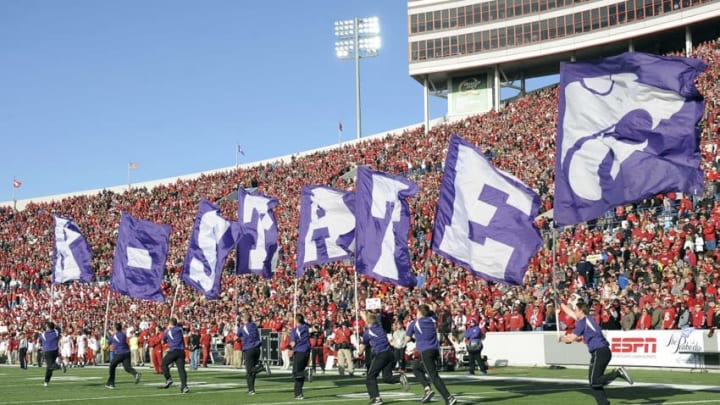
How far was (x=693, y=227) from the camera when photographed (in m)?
30.1

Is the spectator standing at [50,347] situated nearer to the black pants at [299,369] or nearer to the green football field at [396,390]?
the green football field at [396,390]

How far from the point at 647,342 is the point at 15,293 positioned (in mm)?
44737

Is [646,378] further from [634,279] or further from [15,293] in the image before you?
[15,293]

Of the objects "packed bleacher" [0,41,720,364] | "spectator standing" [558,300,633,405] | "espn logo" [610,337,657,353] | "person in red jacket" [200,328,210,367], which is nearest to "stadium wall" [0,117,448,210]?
"packed bleacher" [0,41,720,364]

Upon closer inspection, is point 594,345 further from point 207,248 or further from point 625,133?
point 207,248

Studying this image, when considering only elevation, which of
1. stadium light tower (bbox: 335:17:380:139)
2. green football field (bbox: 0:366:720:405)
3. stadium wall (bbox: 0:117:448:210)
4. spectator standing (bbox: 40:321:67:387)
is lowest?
green football field (bbox: 0:366:720:405)

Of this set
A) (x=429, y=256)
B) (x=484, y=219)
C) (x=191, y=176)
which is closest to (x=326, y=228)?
(x=429, y=256)

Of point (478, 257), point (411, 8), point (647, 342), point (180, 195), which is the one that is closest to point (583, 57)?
point (411, 8)

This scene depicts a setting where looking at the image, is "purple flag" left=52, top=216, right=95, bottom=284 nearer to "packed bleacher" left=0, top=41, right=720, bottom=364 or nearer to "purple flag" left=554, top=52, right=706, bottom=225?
"packed bleacher" left=0, top=41, right=720, bottom=364

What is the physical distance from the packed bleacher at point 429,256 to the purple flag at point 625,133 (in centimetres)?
159

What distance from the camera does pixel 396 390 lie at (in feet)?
69.7

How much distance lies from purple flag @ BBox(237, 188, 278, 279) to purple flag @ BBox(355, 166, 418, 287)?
5.42m

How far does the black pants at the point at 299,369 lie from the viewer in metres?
19.4

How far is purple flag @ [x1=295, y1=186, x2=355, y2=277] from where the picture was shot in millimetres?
25609
